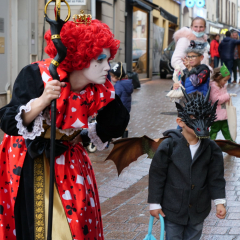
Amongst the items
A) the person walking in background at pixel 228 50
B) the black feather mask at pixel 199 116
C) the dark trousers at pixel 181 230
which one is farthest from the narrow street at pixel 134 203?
the person walking in background at pixel 228 50

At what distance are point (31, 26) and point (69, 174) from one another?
345 inches

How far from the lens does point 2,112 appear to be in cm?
243

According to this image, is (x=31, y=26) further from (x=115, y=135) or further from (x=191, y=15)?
(x=191, y=15)

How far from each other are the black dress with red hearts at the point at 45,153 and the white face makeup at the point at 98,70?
11 cm

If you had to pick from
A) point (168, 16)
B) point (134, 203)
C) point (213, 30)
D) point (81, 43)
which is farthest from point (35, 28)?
point (213, 30)

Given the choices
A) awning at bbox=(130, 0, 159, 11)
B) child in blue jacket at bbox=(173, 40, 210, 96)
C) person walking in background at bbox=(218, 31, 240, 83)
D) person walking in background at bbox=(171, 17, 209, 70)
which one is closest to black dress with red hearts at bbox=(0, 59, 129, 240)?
child in blue jacket at bbox=(173, 40, 210, 96)

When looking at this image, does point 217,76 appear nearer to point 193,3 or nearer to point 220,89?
point 220,89

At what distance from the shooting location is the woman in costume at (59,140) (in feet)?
7.84

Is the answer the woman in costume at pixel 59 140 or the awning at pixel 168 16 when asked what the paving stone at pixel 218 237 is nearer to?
the woman in costume at pixel 59 140

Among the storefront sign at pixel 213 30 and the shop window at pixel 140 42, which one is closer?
the shop window at pixel 140 42

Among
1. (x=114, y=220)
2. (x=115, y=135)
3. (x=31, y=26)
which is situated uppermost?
(x=31, y=26)

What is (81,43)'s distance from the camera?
7.88 ft

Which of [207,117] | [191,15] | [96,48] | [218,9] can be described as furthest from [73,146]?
[218,9]

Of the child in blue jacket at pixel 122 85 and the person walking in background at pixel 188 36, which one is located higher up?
the person walking in background at pixel 188 36
